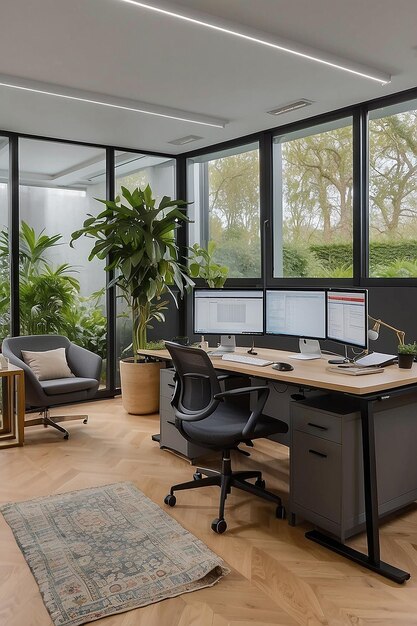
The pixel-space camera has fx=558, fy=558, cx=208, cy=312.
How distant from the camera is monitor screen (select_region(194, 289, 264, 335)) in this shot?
13.3 feet

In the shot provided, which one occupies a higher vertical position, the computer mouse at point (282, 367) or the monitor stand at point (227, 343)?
the monitor stand at point (227, 343)

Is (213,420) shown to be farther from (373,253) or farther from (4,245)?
(4,245)

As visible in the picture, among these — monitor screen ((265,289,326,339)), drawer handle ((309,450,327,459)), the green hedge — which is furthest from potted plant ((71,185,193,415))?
drawer handle ((309,450,327,459))

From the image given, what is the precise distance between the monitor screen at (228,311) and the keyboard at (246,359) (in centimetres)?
30

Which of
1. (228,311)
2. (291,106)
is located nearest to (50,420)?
(228,311)

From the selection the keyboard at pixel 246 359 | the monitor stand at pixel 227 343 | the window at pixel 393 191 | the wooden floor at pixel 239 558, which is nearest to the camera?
the wooden floor at pixel 239 558

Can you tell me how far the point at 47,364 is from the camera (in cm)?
490

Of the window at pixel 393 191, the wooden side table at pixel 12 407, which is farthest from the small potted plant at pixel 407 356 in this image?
the wooden side table at pixel 12 407

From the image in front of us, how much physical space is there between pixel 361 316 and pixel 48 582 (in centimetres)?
213

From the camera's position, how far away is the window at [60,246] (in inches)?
221

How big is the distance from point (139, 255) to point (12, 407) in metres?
1.75

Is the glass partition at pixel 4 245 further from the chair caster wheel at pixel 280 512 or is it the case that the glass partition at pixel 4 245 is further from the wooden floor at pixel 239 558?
the chair caster wheel at pixel 280 512

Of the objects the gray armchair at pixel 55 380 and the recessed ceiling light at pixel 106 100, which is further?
the gray armchair at pixel 55 380

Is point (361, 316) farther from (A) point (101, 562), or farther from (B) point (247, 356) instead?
(A) point (101, 562)
